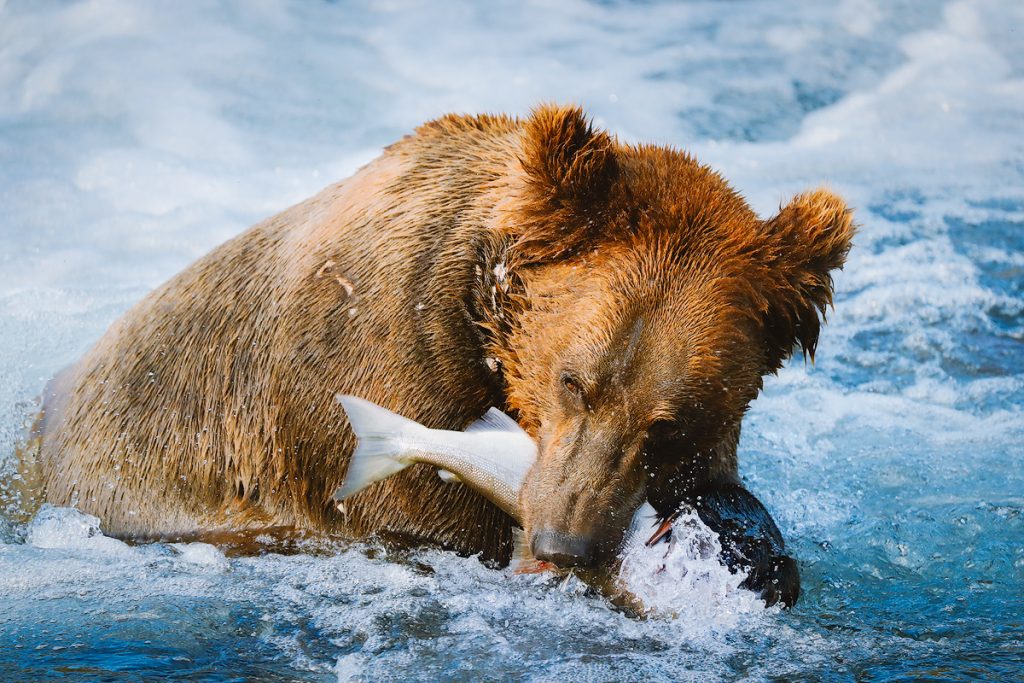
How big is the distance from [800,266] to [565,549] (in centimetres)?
122

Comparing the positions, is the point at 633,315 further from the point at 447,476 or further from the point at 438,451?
the point at 447,476

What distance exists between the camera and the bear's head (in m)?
3.47

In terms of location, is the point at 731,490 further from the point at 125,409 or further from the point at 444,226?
the point at 125,409

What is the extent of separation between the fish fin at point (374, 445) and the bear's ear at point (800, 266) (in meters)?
1.22

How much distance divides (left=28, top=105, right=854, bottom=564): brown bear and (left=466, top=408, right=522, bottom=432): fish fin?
51mm

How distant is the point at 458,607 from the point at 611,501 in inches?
29.6

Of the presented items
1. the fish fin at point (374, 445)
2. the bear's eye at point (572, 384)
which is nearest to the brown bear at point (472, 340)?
the bear's eye at point (572, 384)

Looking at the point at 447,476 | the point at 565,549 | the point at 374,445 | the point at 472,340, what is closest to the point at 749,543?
the point at 565,549

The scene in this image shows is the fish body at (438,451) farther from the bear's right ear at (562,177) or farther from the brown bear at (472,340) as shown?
the bear's right ear at (562,177)

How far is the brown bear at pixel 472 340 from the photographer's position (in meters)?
3.53

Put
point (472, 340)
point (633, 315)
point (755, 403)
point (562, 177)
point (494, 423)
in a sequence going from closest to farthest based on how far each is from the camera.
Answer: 1. point (633, 315)
2. point (562, 177)
3. point (494, 423)
4. point (472, 340)
5. point (755, 403)

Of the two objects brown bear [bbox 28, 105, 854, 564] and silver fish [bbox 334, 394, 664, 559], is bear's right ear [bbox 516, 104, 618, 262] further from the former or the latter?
silver fish [bbox 334, 394, 664, 559]

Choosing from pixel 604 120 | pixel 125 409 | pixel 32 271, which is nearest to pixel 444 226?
pixel 125 409

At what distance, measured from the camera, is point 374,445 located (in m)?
3.77
